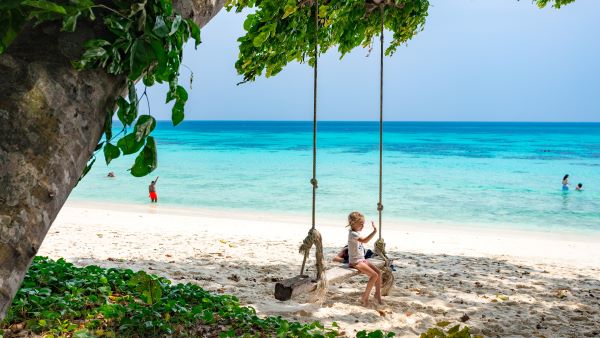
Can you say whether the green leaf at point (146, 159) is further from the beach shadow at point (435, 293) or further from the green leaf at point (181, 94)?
the beach shadow at point (435, 293)

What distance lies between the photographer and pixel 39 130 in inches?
49.7

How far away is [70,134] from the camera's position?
51.7 inches

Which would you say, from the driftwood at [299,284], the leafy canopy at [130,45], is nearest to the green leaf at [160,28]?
the leafy canopy at [130,45]

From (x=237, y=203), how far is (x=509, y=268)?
1354 centimetres

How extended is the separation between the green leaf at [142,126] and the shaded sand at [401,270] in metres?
3.34

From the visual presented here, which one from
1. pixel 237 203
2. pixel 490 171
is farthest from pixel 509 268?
pixel 490 171

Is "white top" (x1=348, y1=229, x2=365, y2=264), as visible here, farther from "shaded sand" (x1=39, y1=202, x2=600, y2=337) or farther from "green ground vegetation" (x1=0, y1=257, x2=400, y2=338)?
"green ground vegetation" (x1=0, y1=257, x2=400, y2=338)

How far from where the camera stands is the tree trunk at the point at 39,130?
123 centimetres

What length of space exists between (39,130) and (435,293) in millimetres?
5380

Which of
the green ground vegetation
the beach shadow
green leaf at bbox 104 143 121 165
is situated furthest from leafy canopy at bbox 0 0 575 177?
the beach shadow

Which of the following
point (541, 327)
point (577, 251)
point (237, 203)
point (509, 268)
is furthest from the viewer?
point (237, 203)

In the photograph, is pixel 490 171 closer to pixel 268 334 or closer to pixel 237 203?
pixel 237 203

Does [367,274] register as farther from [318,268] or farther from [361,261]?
[318,268]

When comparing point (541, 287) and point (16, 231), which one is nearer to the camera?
point (16, 231)
